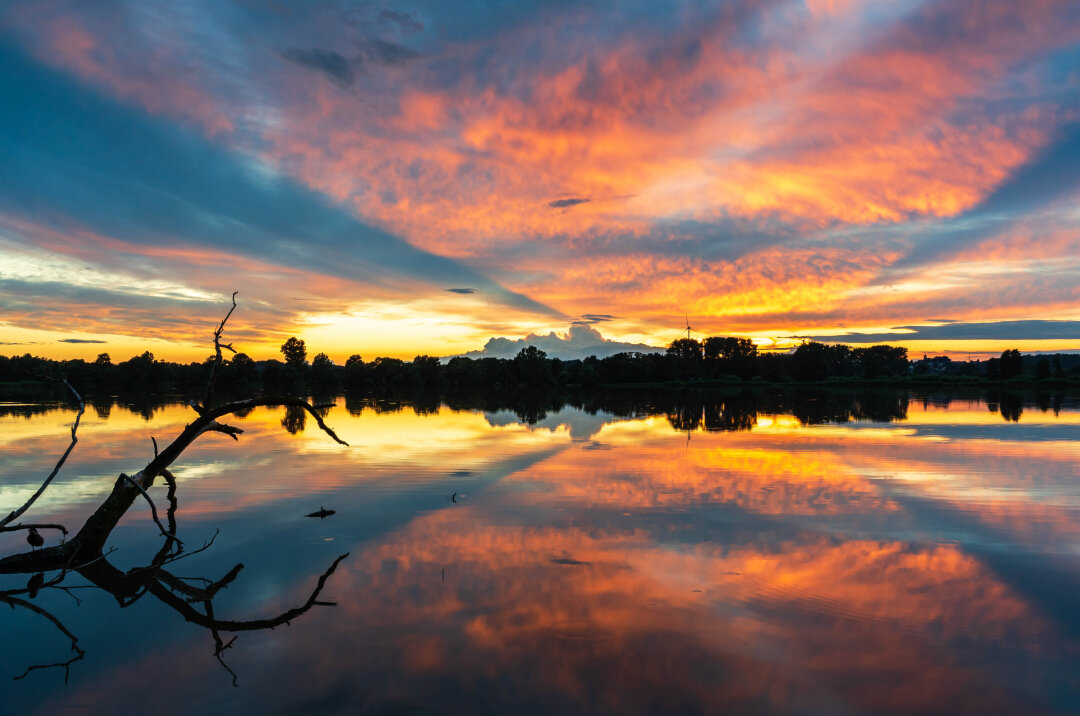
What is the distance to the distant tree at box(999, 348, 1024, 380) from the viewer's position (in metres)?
138

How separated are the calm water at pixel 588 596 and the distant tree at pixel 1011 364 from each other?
156 meters

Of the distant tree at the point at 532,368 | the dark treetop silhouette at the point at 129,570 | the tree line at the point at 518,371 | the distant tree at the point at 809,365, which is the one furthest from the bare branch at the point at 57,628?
the distant tree at the point at 809,365

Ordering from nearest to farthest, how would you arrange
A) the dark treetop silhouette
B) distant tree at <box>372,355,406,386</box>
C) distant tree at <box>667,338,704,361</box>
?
the dark treetop silhouette
distant tree at <box>372,355,406,386</box>
distant tree at <box>667,338,704,361</box>

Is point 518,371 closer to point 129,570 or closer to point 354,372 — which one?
point 354,372

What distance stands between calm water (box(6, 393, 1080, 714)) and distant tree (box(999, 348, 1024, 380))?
155580mm

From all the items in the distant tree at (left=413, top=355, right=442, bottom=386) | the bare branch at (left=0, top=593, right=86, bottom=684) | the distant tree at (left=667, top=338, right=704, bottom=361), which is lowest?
the bare branch at (left=0, top=593, right=86, bottom=684)

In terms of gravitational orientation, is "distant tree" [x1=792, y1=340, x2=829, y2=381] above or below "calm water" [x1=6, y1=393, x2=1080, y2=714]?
above

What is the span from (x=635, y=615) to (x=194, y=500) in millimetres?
12361

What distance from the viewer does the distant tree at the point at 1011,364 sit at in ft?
453

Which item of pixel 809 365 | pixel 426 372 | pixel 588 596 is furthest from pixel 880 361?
pixel 588 596

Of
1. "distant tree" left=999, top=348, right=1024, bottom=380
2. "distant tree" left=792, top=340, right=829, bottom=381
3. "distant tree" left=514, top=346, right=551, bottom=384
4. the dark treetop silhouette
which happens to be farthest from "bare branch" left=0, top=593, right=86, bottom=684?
"distant tree" left=999, top=348, right=1024, bottom=380

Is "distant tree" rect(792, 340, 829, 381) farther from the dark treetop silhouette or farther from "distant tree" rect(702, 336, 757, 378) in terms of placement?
the dark treetop silhouette

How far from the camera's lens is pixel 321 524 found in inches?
485

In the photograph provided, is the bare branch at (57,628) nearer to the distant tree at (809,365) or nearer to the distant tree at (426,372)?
the distant tree at (426,372)
